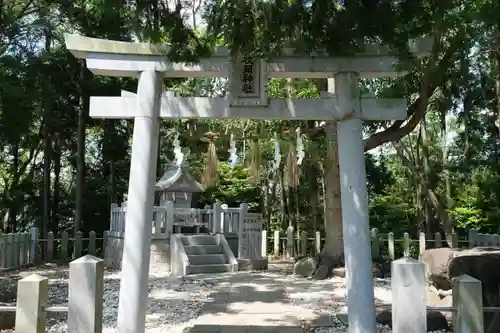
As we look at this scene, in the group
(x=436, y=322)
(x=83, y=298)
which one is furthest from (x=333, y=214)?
(x=83, y=298)

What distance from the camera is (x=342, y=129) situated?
5332mm

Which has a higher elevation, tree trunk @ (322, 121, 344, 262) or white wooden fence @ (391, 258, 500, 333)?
tree trunk @ (322, 121, 344, 262)

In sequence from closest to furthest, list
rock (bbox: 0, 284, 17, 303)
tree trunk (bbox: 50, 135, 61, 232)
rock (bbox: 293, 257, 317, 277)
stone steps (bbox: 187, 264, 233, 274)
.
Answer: rock (bbox: 0, 284, 17, 303), rock (bbox: 293, 257, 317, 277), stone steps (bbox: 187, 264, 233, 274), tree trunk (bbox: 50, 135, 61, 232)

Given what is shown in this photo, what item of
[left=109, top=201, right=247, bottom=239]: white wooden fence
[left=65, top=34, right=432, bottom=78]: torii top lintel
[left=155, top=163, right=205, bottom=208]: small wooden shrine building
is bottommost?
[left=109, top=201, right=247, bottom=239]: white wooden fence

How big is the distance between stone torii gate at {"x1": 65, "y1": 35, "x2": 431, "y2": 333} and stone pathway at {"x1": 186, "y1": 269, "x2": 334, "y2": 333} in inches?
55.8

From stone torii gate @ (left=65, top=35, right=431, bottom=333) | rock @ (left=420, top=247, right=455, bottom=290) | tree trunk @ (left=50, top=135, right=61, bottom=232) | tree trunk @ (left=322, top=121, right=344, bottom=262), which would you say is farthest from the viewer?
tree trunk @ (left=50, top=135, right=61, bottom=232)

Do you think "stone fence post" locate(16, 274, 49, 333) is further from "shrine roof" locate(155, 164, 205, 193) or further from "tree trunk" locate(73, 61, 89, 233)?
"tree trunk" locate(73, 61, 89, 233)

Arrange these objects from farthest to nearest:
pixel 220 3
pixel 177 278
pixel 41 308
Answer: pixel 177 278, pixel 220 3, pixel 41 308

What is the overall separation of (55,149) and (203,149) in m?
5.54

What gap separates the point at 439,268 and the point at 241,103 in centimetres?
437

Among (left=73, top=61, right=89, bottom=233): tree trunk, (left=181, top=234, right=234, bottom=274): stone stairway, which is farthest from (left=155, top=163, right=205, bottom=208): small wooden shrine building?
(left=73, top=61, right=89, bottom=233): tree trunk

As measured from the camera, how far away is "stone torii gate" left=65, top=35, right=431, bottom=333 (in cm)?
512

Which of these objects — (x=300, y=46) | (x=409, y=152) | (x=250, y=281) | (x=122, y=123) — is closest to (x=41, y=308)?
(x=300, y=46)

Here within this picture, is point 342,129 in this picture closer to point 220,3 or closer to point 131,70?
point 220,3
